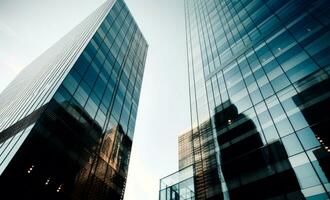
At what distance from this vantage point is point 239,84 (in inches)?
1070

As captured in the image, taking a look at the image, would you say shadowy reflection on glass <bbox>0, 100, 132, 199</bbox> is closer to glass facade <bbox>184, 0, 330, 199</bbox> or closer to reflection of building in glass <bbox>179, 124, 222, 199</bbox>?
reflection of building in glass <bbox>179, 124, 222, 199</bbox>

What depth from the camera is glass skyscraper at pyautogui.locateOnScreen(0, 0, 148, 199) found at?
17016 mm

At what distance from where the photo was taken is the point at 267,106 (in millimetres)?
21719

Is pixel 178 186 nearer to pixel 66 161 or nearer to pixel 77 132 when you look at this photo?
pixel 66 161

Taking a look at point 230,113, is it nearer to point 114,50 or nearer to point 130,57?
point 114,50

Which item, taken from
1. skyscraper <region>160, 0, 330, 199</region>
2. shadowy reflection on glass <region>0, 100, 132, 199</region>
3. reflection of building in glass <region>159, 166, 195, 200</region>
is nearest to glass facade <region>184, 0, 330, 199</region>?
skyscraper <region>160, 0, 330, 199</region>

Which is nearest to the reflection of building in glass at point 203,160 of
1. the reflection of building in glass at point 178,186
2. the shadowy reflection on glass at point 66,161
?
the reflection of building in glass at point 178,186

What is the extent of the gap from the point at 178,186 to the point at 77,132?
11.0m

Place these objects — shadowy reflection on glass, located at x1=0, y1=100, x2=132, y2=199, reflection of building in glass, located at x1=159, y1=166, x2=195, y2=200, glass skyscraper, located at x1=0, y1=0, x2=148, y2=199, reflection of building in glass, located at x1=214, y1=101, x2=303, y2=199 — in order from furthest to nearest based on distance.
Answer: reflection of building in glass, located at x1=159, y1=166, x2=195, y2=200, glass skyscraper, located at x1=0, y1=0, x2=148, y2=199, reflection of building in glass, located at x1=214, y1=101, x2=303, y2=199, shadowy reflection on glass, located at x1=0, y1=100, x2=132, y2=199

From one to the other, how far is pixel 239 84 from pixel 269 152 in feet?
33.5

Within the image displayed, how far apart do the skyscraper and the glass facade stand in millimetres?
69

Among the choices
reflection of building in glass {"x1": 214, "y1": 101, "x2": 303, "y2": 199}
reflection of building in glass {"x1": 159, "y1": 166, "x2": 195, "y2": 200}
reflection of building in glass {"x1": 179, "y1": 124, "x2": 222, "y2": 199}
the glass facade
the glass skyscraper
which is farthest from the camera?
reflection of building in glass {"x1": 159, "y1": 166, "x2": 195, "y2": 200}

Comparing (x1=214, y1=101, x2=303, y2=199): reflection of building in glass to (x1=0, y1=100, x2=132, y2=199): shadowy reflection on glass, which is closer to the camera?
(x1=0, y1=100, x2=132, y2=199): shadowy reflection on glass

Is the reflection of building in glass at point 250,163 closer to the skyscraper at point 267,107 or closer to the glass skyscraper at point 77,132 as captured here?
the skyscraper at point 267,107
